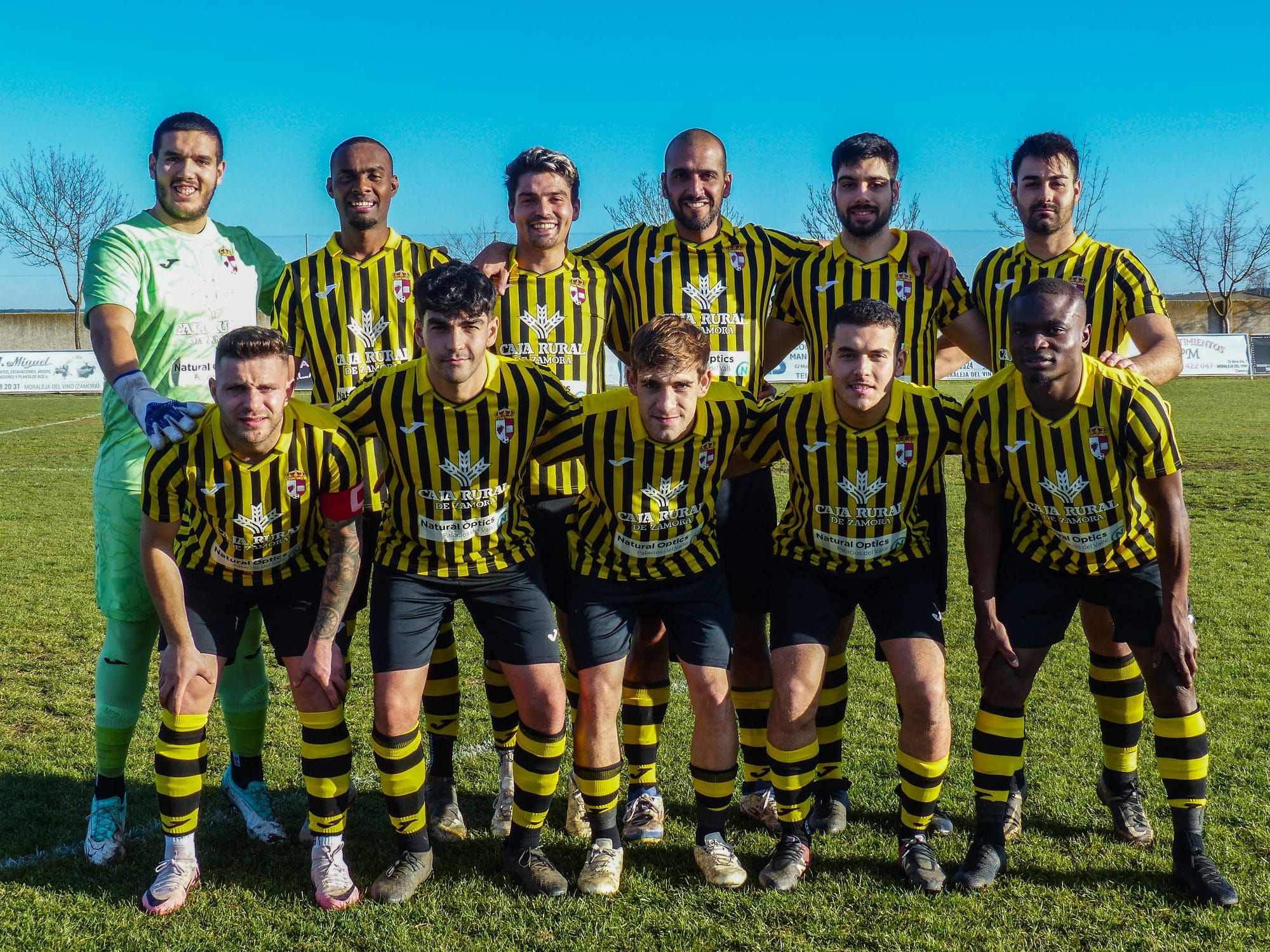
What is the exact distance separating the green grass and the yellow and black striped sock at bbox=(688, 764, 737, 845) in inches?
5.7

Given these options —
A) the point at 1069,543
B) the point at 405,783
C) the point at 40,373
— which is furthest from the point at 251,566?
the point at 40,373

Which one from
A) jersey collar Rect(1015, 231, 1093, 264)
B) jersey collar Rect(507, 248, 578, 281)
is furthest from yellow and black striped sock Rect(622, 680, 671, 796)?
jersey collar Rect(1015, 231, 1093, 264)

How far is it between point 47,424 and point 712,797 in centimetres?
1653

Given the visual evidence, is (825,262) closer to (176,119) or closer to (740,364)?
(740,364)

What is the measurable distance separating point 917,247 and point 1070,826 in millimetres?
2085

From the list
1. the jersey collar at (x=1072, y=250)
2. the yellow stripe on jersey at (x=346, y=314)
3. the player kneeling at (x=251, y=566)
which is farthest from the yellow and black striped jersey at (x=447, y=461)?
the jersey collar at (x=1072, y=250)

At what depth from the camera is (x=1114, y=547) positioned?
326 centimetres

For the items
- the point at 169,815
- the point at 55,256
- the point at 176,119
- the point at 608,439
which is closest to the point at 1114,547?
the point at 608,439

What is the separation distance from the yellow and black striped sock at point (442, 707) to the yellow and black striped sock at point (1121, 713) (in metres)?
2.25

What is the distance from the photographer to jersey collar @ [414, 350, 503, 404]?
3.33 m

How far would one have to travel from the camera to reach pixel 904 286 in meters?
3.85

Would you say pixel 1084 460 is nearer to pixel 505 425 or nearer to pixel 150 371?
pixel 505 425

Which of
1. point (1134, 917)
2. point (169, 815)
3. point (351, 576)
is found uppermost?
point (351, 576)

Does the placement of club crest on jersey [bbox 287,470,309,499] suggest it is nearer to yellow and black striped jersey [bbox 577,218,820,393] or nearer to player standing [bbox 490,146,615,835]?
player standing [bbox 490,146,615,835]
